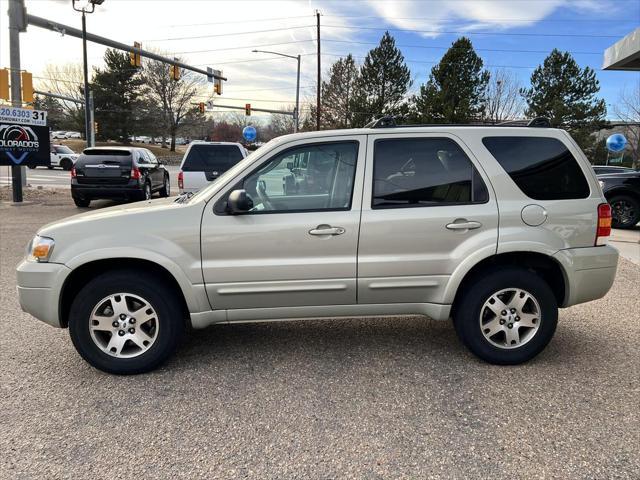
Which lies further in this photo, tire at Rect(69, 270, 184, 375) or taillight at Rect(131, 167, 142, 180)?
taillight at Rect(131, 167, 142, 180)

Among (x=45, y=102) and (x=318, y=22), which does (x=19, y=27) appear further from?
(x=45, y=102)

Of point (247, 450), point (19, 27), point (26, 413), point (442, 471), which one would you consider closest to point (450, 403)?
point (442, 471)

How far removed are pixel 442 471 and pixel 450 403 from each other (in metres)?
0.75

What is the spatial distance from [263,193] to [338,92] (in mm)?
52534

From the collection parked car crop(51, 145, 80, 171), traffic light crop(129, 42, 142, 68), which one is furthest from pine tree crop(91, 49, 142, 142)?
traffic light crop(129, 42, 142, 68)

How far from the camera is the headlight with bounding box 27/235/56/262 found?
3584 millimetres

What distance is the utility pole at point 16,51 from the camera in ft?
48.7

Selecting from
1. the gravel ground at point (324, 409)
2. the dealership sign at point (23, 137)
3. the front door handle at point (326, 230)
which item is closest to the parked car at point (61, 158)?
the dealership sign at point (23, 137)

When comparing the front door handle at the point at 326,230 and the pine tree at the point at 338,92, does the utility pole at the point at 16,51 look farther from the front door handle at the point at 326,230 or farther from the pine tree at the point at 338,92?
the pine tree at the point at 338,92

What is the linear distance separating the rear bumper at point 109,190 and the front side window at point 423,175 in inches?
429

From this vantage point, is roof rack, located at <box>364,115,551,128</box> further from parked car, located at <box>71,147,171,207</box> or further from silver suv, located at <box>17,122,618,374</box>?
parked car, located at <box>71,147,171,207</box>

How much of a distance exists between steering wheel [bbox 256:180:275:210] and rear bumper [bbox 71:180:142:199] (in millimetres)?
10509

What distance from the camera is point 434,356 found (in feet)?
13.4

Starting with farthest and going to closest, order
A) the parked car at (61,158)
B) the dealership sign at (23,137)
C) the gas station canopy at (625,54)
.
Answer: the parked car at (61,158)
the dealership sign at (23,137)
the gas station canopy at (625,54)
